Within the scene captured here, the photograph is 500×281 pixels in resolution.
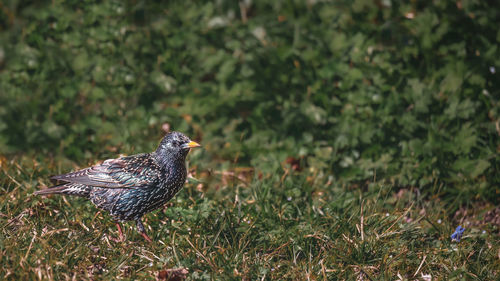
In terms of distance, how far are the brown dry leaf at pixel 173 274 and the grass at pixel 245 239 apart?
2cm

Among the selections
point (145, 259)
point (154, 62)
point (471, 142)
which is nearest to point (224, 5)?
point (154, 62)

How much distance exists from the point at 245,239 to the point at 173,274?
0.65m

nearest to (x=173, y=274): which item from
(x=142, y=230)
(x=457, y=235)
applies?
(x=142, y=230)

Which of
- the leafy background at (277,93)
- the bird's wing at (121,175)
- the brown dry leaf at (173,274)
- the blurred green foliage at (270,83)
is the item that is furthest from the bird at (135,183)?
the blurred green foliage at (270,83)

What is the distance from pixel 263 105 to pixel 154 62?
1.25 m

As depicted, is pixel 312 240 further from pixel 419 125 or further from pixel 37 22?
pixel 37 22

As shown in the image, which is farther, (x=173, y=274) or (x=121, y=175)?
(x=121, y=175)

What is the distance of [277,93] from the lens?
5.76 meters

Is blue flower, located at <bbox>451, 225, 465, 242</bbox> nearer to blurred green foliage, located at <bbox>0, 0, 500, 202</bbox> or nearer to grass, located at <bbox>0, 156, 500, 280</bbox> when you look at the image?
grass, located at <bbox>0, 156, 500, 280</bbox>

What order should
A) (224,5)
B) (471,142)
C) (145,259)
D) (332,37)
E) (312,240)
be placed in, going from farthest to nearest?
1. (224,5)
2. (332,37)
3. (471,142)
4. (312,240)
5. (145,259)

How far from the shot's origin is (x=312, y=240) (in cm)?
397

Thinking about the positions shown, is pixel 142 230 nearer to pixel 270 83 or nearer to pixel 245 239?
pixel 245 239

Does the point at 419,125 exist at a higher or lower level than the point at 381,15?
lower

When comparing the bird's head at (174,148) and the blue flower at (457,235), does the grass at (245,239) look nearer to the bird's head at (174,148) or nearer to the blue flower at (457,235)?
the blue flower at (457,235)
